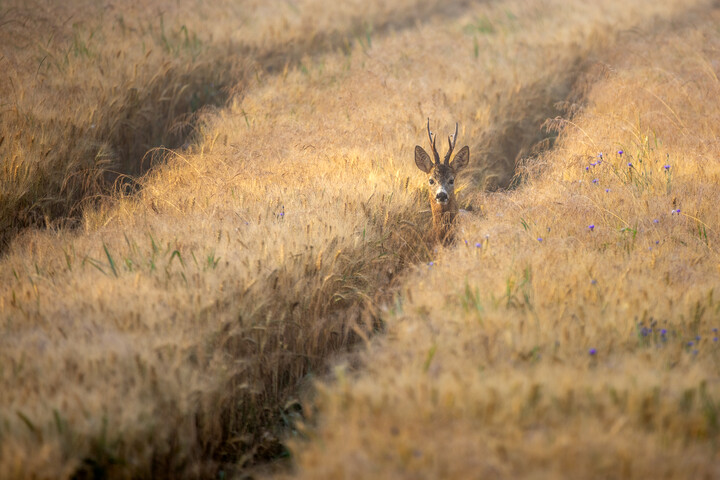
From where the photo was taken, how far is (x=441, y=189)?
227 inches

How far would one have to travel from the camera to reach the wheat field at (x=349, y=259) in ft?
9.11

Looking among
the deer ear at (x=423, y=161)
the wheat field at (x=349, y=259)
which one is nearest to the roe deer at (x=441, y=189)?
the deer ear at (x=423, y=161)

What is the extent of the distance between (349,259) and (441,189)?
1457mm

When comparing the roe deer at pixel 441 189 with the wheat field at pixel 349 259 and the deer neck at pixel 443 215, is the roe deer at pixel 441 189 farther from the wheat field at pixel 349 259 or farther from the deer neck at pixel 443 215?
the wheat field at pixel 349 259

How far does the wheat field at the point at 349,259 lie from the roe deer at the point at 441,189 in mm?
195

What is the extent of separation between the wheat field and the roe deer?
20cm

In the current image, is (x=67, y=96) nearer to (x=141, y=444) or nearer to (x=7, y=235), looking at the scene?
(x=7, y=235)

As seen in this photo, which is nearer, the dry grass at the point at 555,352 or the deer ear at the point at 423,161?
the dry grass at the point at 555,352

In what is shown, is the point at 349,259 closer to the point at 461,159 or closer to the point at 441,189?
the point at 441,189

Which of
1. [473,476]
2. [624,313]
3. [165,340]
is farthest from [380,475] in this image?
[624,313]

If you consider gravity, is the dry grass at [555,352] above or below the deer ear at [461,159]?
below

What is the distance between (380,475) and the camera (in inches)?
98.0

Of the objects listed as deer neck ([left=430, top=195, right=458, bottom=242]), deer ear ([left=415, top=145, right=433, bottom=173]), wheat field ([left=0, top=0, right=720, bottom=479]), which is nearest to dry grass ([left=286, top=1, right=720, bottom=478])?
wheat field ([left=0, top=0, right=720, bottom=479])

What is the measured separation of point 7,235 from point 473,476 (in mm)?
4977
